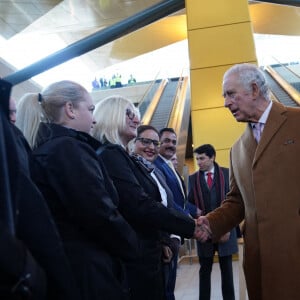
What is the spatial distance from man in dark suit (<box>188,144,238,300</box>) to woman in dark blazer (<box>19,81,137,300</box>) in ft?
8.61

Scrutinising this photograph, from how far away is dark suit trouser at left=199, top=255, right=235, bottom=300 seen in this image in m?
4.45

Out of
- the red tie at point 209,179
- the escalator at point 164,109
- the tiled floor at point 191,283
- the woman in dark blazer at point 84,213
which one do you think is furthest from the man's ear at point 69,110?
the escalator at point 164,109

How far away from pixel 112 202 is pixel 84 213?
0.17 metres

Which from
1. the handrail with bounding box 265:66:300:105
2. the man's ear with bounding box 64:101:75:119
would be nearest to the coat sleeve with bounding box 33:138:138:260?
the man's ear with bounding box 64:101:75:119

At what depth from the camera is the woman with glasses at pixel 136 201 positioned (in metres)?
2.49

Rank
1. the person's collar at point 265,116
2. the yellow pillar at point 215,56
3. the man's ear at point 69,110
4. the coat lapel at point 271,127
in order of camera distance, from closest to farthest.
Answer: the man's ear at point 69,110 < the coat lapel at point 271,127 < the person's collar at point 265,116 < the yellow pillar at point 215,56

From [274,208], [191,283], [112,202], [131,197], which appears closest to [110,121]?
[131,197]

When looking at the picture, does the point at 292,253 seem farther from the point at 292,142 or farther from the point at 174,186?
the point at 174,186

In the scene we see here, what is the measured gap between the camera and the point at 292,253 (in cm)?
230

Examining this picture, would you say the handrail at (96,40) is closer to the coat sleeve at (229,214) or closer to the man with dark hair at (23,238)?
the coat sleeve at (229,214)

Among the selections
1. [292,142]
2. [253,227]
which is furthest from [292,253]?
[292,142]

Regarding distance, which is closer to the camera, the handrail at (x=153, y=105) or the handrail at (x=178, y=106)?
the handrail at (x=178, y=106)

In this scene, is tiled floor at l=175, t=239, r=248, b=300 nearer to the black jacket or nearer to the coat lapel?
the coat lapel

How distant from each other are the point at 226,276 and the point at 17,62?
18963mm
